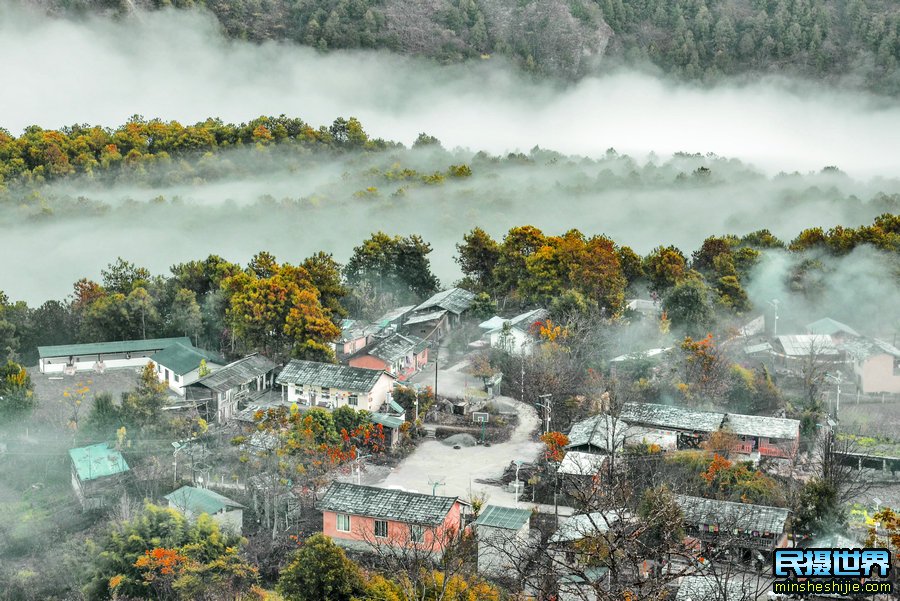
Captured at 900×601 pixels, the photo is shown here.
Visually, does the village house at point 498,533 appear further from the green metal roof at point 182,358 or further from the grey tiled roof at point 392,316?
the grey tiled roof at point 392,316

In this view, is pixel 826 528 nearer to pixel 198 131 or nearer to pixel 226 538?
pixel 226 538

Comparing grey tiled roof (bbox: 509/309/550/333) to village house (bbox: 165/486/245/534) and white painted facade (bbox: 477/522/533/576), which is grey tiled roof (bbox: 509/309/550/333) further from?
village house (bbox: 165/486/245/534)

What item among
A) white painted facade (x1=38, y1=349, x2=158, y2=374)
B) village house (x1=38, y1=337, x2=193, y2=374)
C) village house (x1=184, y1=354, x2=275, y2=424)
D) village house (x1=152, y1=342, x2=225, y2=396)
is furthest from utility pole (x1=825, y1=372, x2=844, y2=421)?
white painted facade (x1=38, y1=349, x2=158, y2=374)

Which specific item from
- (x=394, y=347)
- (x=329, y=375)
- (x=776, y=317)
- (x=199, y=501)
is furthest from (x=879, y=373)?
(x=199, y=501)

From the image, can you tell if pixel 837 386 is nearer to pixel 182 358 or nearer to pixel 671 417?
pixel 671 417

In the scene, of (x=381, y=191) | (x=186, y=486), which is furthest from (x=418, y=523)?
(x=381, y=191)

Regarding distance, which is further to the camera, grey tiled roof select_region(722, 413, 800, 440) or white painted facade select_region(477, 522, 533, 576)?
grey tiled roof select_region(722, 413, 800, 440)
